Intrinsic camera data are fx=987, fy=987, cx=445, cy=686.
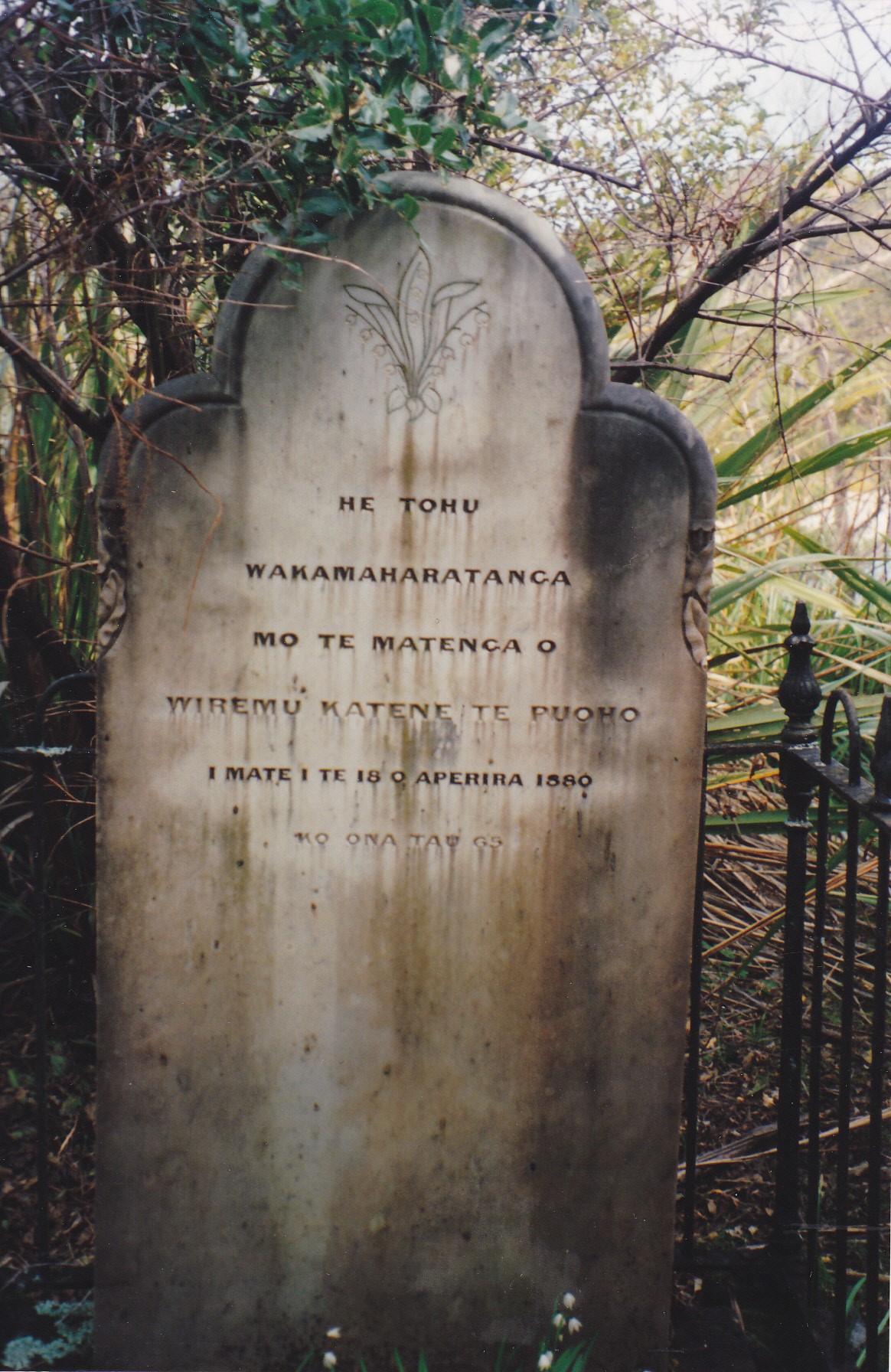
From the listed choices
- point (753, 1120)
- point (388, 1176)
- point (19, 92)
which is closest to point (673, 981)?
point (388, 1176)

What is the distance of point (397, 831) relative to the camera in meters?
2.10

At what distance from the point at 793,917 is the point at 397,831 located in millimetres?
1022

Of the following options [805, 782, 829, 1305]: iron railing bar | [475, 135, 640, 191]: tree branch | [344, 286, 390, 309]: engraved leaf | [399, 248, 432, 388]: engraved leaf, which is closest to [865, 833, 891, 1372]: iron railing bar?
[805, 782, 829, 1305]: iron railing bar

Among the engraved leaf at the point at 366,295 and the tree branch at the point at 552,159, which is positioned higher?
the tree branch at the point at 552,159

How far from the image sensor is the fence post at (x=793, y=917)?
232cm

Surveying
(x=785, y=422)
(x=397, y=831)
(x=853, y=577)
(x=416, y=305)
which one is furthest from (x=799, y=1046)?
(x=416, y=305)

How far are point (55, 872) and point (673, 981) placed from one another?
82.1 inches

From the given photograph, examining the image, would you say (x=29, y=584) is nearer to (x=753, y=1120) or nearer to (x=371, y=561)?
(x=371, y=561)

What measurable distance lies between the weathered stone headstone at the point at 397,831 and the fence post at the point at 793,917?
39 centimetres

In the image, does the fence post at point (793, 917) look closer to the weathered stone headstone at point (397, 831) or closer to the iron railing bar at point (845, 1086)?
the iron railing bar at point (845, 1086)

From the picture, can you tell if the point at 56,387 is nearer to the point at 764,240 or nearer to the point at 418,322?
the point at 418,322

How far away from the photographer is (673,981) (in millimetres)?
2115

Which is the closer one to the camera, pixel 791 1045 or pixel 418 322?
pixel 418 322

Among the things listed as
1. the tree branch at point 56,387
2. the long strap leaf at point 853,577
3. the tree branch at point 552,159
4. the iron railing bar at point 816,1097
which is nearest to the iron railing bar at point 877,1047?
the iron railing bar at point 816,1097
